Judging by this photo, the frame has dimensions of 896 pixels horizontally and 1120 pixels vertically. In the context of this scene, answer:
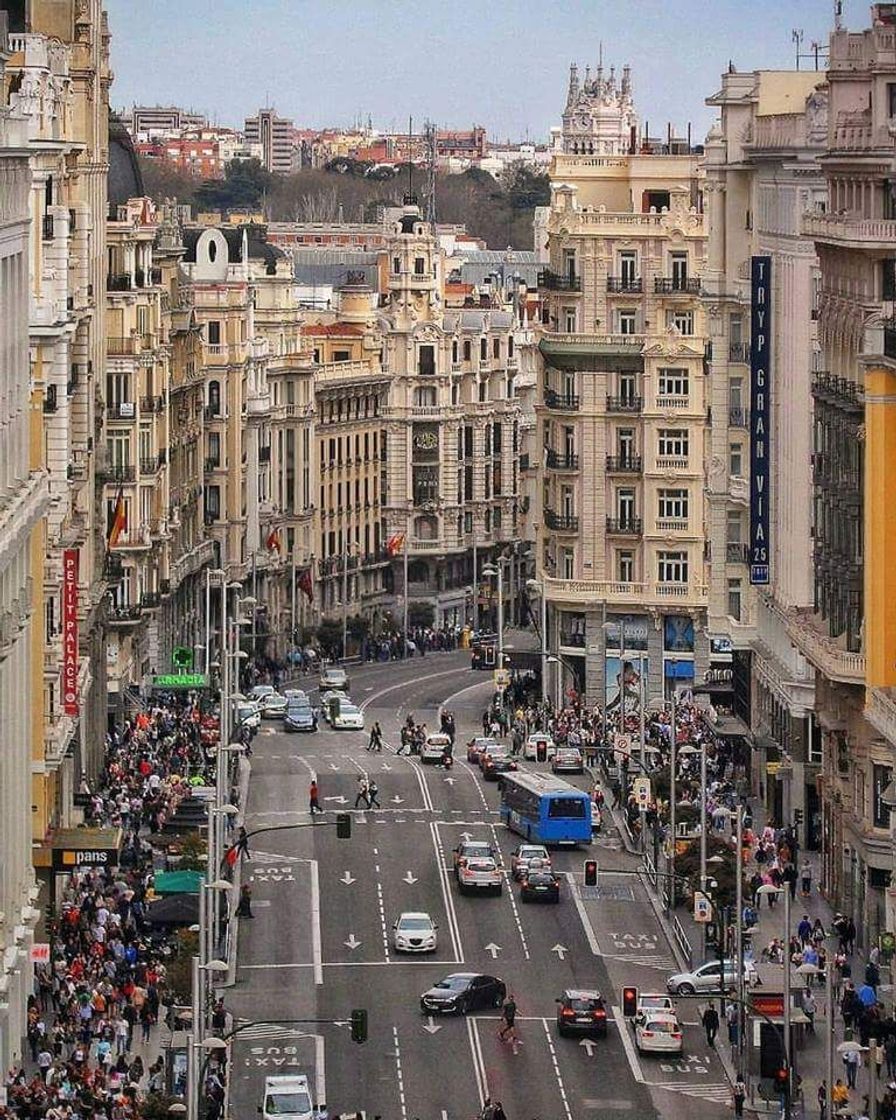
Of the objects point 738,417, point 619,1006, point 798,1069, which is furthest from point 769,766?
point 798,1069

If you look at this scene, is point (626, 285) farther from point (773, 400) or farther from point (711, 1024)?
→ point (711, 1024)

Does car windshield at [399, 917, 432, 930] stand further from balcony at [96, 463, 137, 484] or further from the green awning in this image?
balcony at [96, 463, 137, 484]

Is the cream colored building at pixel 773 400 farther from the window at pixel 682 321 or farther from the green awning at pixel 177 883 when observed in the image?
the window at pixel 682 321

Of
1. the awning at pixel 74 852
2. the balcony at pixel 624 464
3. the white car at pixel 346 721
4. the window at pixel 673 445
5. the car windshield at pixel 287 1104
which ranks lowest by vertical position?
the white car at pixel 346 721

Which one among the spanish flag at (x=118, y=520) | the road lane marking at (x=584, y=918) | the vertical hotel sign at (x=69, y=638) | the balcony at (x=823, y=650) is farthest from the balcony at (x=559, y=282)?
the vertical hotel sign at (x=69, y=638)

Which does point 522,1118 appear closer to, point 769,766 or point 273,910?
point 273,910

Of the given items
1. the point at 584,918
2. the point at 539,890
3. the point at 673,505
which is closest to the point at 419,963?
the point at 584,918

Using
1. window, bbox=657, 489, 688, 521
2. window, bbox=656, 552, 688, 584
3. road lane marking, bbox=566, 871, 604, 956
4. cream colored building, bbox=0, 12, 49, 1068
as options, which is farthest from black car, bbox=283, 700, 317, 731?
cream colored building, bbox=0, 12, 49, 1068
